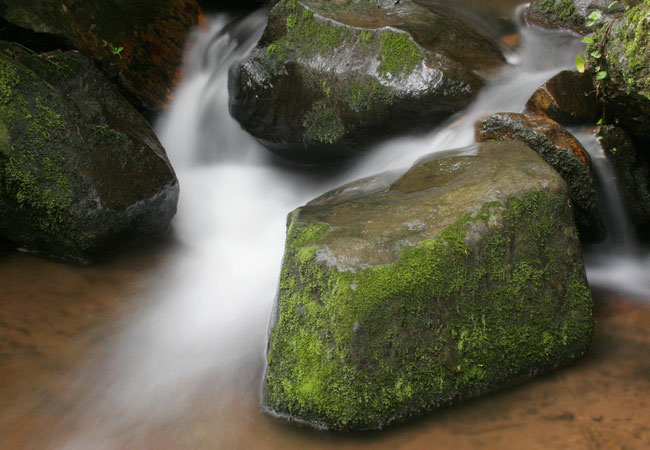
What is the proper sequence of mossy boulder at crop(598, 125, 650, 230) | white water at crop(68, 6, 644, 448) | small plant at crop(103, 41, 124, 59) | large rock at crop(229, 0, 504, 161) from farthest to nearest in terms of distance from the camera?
small plant at crop(103, 41, 124, 59) < large rock at crop(229, 0, 504, 161) < mossy boulder at crop(598, 125, 650, 230) < white water at crop(68, 6, 644, 448)

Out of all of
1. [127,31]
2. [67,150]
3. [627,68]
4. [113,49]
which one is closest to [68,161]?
[67,150]

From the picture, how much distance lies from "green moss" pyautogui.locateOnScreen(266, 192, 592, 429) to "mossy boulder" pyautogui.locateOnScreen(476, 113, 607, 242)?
0.83m

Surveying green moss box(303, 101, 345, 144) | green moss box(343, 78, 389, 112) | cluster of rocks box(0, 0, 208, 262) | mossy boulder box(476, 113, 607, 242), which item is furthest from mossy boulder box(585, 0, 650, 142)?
cluster of rocks box(0, 0, 208, 262)

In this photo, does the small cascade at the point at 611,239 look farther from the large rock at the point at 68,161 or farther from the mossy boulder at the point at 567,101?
the large rock at the point at 68,161

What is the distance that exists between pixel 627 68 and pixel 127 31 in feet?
15.3

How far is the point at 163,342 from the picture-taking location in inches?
140

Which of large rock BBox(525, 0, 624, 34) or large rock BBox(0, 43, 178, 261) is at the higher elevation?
large rock BBox(0, 43, 178, 261)

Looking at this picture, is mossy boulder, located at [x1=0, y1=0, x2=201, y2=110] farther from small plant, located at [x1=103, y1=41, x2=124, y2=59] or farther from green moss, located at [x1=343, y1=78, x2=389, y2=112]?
green moss, located at [x1=343, y1=78, x2=389, y2=112]

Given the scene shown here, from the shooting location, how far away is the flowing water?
8.92ft

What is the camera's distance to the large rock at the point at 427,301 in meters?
2.67

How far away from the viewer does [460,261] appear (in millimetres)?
2871

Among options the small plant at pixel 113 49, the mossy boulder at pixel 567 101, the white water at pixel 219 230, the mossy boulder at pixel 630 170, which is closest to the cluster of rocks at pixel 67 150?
the small plant at pixel 113 49

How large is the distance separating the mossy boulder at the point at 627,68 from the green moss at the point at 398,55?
55.3 inches

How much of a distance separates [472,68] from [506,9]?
251cm
